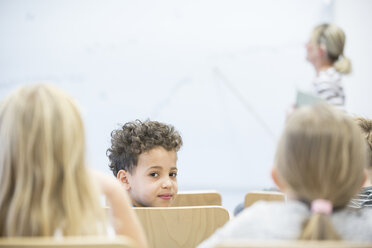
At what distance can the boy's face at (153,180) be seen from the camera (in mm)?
1975

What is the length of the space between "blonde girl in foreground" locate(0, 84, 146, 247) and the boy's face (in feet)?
3.10

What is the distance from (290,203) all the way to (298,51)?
3.08m

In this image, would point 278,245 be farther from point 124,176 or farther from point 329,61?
point 329,61

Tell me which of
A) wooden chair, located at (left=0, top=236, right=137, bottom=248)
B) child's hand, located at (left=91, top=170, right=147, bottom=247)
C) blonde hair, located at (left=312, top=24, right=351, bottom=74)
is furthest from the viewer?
blonde hair, located at (left=312, top=24, right=351, bottom=74)

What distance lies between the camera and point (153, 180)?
199 cm

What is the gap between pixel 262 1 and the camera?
390 cm

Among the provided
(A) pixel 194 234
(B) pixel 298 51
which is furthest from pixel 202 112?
(A) pixel 194 234

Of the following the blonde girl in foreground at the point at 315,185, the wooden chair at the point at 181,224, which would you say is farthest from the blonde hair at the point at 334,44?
the blonde girl in foreground at the point at 315,185

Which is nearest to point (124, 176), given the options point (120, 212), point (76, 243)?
point (120, 212)

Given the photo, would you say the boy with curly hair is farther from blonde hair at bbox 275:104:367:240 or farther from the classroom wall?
the classroom wall

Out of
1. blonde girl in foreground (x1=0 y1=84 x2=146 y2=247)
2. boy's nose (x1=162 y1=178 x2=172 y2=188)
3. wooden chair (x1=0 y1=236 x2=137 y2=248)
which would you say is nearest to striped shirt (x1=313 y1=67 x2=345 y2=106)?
boy's nose (x1=162 y1=178 x2=172 y2=188)

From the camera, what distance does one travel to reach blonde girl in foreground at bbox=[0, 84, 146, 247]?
3.23ft

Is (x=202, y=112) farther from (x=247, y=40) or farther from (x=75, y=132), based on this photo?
(x=75, y=132)

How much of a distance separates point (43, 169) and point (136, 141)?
1047 mm
